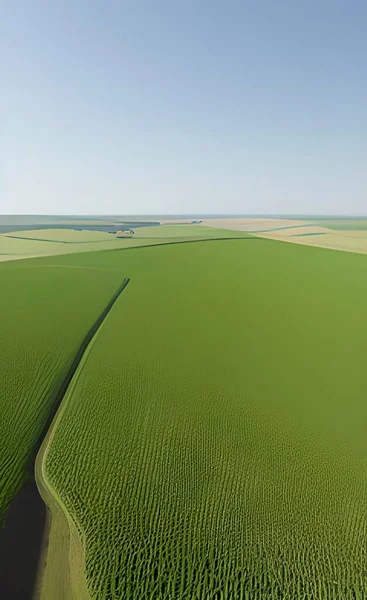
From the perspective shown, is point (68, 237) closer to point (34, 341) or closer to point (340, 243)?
point (34, 341)

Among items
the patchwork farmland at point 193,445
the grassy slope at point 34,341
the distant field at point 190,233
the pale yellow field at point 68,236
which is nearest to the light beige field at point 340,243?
the distant field at point 190,233

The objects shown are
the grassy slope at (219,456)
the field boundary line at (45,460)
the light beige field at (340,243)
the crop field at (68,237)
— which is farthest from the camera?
the crop field at (68,237)

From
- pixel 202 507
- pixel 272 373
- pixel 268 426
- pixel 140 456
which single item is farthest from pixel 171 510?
pixel 272 373

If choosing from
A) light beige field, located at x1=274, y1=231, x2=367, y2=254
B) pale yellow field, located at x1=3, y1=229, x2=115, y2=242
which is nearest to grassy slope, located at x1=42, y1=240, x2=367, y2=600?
light beige field, located at x1=274, y1=231, x2=367, y2=254

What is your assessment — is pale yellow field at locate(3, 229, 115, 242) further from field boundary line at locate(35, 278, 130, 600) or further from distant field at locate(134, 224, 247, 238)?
field boundary line at locate(35, 278, 130, 600)

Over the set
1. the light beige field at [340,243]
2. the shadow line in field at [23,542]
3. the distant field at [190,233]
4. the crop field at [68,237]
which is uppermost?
the crop field at [68,237]

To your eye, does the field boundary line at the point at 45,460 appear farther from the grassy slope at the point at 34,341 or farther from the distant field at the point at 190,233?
the distant field at the point at 190,233
